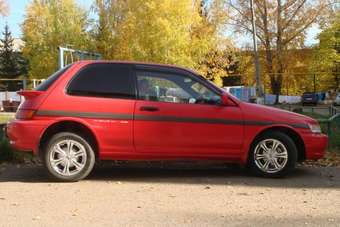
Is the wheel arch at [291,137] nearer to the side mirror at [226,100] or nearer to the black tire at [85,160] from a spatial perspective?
the side mirror at [226,100]

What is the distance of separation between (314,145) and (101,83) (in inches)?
129

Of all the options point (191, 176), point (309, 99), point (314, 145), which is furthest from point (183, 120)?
point (309, 99)

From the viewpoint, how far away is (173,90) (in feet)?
27.1

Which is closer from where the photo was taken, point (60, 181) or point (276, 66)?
point (60, 181)

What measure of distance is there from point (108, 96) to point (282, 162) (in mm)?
2710

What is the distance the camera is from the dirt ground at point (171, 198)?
5.91m

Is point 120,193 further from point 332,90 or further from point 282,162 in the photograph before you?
point 332,90

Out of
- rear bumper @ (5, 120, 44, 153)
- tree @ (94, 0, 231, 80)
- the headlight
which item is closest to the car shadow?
rear bumper @ (5, 120, 44, 153)

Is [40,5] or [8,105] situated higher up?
[40,5]

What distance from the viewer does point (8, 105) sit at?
48062 millimetres

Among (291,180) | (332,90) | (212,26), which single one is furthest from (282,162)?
(332,90)

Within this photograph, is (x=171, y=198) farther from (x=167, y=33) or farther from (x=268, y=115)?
(x=167, y=33)

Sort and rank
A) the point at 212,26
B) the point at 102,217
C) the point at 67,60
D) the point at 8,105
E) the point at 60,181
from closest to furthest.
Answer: the point at 102,217
the point at 60,181
the point at 67,60
the point at 212,26
the point at 8,105

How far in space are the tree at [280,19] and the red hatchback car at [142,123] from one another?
5092 cm
